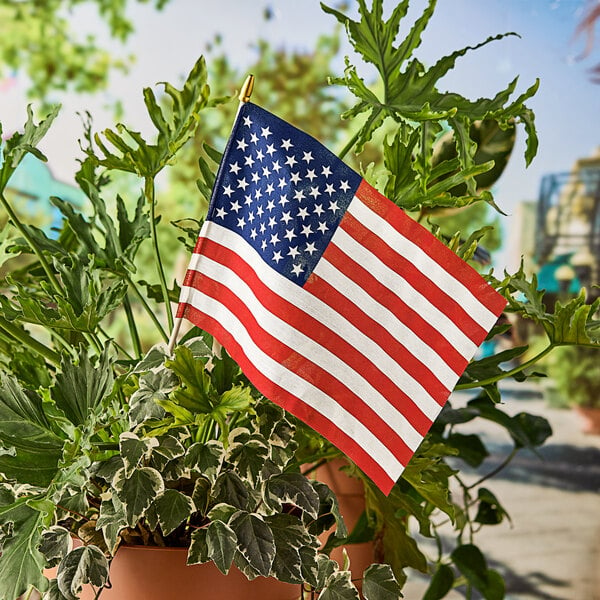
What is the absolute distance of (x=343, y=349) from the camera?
0.71 m

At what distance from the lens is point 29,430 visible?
74cm

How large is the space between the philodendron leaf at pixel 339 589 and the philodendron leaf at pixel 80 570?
8.6 inches

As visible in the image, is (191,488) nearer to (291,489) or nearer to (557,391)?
(291,489)

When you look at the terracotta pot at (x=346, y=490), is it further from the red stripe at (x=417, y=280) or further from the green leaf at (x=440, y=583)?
the red stripe at (x=417, y=280)

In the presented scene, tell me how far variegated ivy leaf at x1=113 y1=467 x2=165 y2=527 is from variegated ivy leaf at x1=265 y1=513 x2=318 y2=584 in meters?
0.12

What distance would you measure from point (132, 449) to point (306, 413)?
0.55 ft

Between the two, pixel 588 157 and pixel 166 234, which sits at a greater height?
pixel 588 157

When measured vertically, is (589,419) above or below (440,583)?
above

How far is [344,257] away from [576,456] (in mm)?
1365

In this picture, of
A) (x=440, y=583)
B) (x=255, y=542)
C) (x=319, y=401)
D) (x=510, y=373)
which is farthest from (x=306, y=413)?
(x=440, y=583)

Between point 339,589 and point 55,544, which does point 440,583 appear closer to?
point 339,589

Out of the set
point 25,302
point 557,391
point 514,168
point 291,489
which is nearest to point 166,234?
point 514,168

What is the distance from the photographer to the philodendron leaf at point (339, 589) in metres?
0.73

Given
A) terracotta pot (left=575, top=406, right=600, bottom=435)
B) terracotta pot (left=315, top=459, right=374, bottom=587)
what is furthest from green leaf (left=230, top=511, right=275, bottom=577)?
→ terracotta pot (left=575, top=406, right=600, bottom=435)
